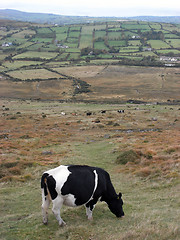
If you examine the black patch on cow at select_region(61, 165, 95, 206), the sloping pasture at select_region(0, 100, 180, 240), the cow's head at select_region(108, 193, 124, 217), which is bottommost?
the sloping pasture at select_region(0, 100, 180, 240)

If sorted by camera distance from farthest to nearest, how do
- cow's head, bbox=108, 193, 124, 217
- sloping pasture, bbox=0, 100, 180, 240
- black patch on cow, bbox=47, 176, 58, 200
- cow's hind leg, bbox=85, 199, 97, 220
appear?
cow's head, bbox=108, 193, 124, 217 → cow's hind leg, bbox=85, 199, 97, 220 → black patch on cow, bbox=47, 176, 58, 200 → sloping pasture, bbox=0, 100, 180, 240

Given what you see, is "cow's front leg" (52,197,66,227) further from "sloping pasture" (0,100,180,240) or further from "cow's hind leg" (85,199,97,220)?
"cow's hind leg" (85,199,97,220)

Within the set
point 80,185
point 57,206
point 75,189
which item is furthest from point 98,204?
point 57,206

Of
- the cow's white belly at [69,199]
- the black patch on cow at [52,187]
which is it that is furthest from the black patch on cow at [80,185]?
the black patch on cow at [52,187]

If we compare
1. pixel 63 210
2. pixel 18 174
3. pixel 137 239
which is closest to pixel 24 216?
pixel 63 210

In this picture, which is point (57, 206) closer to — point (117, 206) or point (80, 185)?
point (80, 185)

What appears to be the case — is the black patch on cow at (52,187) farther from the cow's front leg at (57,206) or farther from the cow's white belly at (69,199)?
the cow's white belly at (69,199)

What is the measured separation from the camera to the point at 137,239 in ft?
28.6

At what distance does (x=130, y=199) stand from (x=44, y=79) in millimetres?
125809

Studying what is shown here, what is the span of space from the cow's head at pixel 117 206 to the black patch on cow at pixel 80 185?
1.50 meters

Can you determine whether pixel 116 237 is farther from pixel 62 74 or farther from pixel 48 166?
pixel 62 74

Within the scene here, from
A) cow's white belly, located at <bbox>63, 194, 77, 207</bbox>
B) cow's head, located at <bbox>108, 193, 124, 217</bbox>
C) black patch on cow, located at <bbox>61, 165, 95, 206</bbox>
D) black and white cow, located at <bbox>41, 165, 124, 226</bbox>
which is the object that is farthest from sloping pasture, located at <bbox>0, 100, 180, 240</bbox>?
black patch on cow, located at <bbox>61, 165, 95, 206</bbox>

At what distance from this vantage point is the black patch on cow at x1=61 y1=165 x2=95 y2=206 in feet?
34.0

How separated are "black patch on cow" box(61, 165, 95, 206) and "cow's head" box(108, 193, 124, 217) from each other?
59.0 inches
